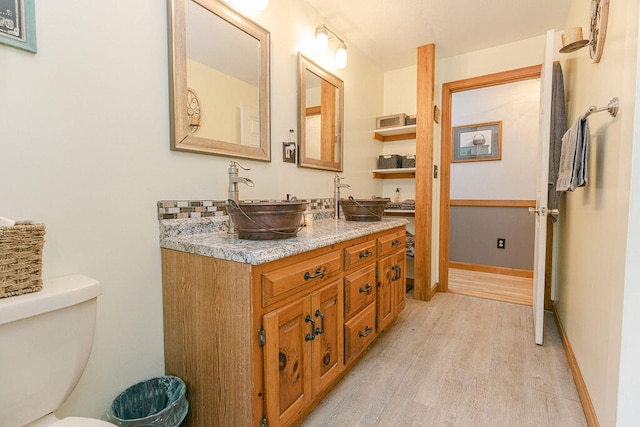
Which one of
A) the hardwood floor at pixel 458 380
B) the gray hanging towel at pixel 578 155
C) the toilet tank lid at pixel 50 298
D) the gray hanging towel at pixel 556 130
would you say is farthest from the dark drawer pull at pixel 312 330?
the gray hanging towel at pixel 556 130

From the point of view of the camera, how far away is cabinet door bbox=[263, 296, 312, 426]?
1.05 m

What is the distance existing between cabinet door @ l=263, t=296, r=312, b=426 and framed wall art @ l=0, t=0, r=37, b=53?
1145mm

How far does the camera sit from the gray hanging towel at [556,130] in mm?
2256

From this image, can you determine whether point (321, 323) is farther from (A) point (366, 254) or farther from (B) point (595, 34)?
(B) point (595, 34)

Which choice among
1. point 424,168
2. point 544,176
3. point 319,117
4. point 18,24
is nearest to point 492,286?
point 424,168

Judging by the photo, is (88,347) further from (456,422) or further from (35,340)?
(456,422)

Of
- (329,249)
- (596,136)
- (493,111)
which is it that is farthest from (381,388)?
(493,111)

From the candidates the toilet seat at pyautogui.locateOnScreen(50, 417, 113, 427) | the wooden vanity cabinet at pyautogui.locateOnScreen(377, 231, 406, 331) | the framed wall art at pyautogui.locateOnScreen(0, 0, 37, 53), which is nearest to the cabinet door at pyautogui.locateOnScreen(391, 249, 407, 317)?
the wooden vanity cabinet at pyautogui.locateOnScreen(377, 231, 406, 331)

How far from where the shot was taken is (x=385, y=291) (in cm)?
197

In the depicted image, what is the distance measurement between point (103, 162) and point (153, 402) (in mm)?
980

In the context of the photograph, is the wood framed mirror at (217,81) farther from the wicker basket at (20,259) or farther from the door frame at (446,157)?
the door frame at (446,157)

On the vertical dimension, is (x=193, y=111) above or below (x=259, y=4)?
below

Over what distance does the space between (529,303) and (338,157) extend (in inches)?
88.3

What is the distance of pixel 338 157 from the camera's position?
2.48 m
